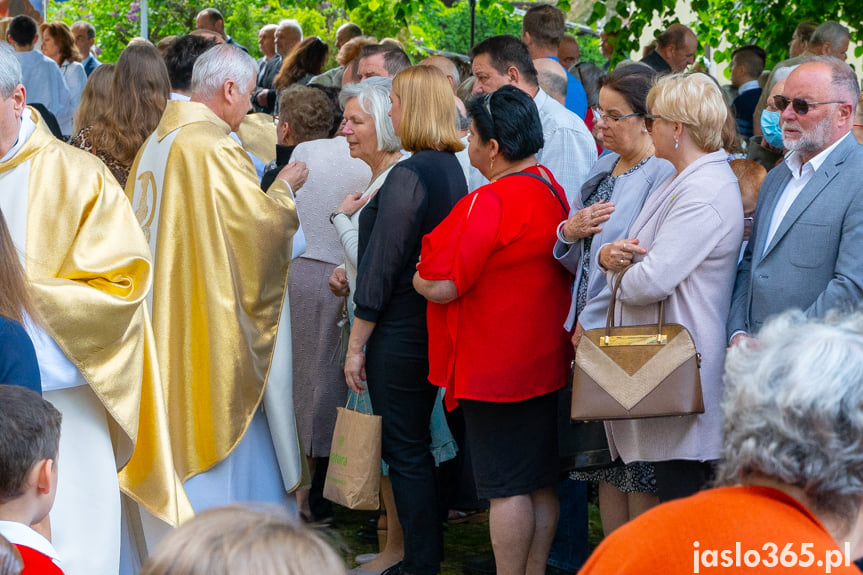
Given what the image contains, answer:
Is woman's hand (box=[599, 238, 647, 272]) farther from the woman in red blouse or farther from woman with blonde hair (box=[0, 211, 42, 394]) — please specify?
woman with blonde hair (box=[0, 211, 42, 394])

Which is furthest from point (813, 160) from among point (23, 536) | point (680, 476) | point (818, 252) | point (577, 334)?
point (23, 536)

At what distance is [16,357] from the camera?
2578 mm

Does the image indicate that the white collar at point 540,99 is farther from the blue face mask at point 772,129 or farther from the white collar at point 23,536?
the white collar at point 23,536

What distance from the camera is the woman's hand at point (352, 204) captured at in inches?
186

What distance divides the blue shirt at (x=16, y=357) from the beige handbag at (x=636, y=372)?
1.67 meters

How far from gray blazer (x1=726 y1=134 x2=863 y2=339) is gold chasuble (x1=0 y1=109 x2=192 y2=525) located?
1884 mm

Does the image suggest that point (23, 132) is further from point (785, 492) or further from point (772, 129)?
point (772, 129)

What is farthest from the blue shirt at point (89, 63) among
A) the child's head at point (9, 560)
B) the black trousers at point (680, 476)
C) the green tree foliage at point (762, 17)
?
the child's head at point (9, 560)

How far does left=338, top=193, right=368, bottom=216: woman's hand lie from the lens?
4.73m

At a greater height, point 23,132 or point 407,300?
point 23,132

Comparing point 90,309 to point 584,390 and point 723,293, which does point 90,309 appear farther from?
point 723,293

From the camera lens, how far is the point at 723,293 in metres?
3.66


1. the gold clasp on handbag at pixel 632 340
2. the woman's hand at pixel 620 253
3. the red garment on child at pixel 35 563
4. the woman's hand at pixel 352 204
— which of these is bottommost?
the gold clasp on handbag at pixel 632 340

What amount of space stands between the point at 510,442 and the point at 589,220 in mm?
863
